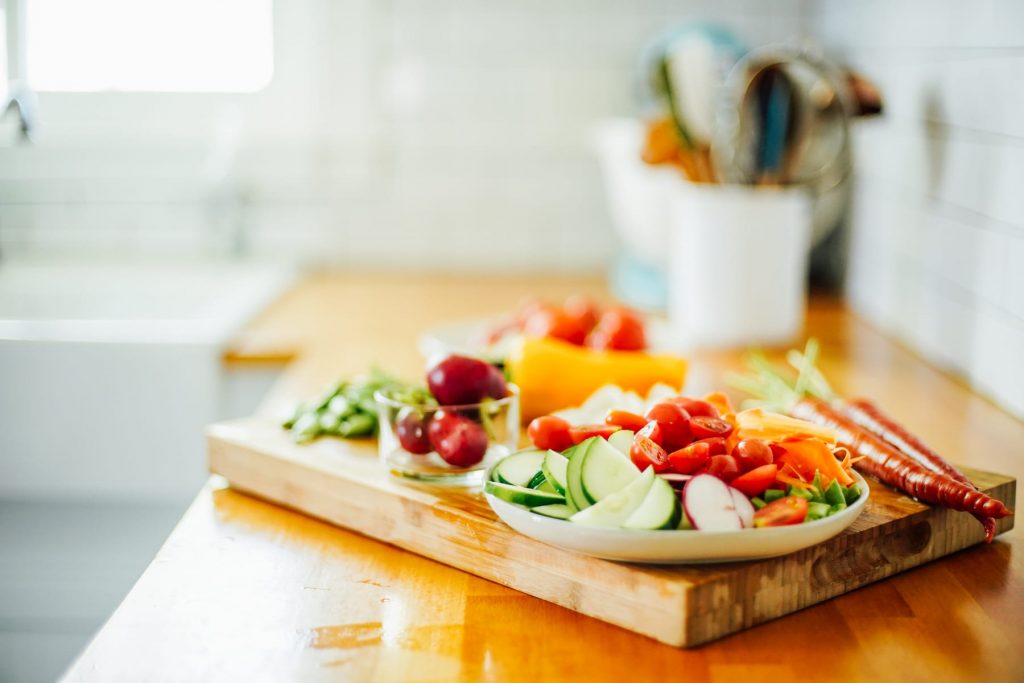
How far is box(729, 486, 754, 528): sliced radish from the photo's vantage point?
0.82 metres

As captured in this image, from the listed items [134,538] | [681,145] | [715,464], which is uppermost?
[681,145]

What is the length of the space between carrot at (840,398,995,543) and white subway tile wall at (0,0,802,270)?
4.52 feet

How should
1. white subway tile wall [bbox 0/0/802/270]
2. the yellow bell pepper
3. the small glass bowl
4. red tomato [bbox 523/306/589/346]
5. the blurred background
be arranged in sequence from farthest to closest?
white subway tile wall [bbox 0/0/802/270] < the blurred background < red tomato [bbox 523/306/589/346] < the yellow bell pepper < the small glass bowl

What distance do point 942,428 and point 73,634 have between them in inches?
53.4

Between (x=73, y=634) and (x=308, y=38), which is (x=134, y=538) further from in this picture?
(x=308, y=38)

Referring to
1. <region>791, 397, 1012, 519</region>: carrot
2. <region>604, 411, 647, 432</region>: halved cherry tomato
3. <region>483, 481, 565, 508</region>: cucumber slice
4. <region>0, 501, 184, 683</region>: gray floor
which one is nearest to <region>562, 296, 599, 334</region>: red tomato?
<region>791, 397, 1012, 519</region>: carrot

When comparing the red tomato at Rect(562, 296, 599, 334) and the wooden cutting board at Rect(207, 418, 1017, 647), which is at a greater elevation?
the red tomato at Rect(562, 296, 599, 334)

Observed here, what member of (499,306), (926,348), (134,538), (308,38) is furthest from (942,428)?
(308,38)

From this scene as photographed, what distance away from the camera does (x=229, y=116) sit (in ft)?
7.99

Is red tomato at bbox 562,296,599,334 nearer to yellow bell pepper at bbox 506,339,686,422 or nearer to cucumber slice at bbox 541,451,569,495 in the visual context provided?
yellow bell pepper at bbox 506,339,686,422

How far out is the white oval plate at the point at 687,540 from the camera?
808mm

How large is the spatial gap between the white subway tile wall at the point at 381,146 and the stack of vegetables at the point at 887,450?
1.24 m

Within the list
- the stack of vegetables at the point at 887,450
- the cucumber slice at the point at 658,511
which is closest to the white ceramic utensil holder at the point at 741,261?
the stack of vegetables at the point at 887,450

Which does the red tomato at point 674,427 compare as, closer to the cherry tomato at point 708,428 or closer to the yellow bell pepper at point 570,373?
the cherry tomato at point 708,428
